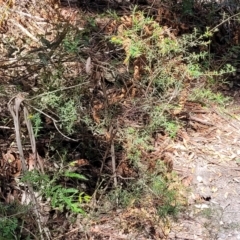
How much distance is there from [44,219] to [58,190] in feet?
1.36

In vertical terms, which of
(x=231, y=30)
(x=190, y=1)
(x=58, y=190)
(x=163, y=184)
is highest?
(x=190, y=1)

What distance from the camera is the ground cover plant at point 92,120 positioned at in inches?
124

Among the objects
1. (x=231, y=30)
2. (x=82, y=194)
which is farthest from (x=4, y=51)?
(x=231, y=30)

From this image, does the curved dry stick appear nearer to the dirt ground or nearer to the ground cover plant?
the ground cover plant

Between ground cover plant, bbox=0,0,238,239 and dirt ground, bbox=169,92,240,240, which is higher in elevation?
ground cover plant, bbox=0,0,238,239

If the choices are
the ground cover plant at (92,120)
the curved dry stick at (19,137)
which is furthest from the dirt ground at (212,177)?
the curved dry stick at (19,137)

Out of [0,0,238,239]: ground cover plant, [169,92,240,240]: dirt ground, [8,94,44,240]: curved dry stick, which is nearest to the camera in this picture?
[8,94,44,240]: curved dry stick

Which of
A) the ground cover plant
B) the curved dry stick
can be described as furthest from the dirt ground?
the curved dry stick

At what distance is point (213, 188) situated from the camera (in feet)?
12.3

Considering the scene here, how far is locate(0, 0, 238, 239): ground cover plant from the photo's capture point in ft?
10.4

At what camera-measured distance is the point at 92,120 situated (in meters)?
3.69

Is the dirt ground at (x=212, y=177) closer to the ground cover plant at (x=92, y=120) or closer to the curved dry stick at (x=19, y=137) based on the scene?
the ground cover plant at (x=92, y=120)

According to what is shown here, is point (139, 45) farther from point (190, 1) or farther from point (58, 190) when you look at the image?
point (58, 190)

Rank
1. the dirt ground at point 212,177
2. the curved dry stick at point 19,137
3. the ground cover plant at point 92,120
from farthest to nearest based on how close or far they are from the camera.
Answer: the dirt ground at point 212,177
the ground cover plant at point 92,120
the curved dry stick at point 19,137
